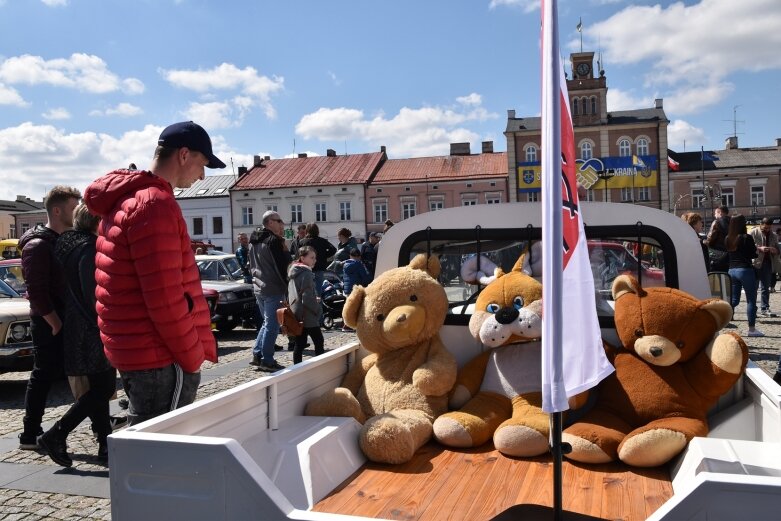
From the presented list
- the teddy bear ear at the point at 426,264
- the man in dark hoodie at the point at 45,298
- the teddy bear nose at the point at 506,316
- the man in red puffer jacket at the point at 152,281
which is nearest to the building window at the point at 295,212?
the man in dark hoodie at the point at 45,298

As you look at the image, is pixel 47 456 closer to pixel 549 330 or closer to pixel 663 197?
pixel 549 330

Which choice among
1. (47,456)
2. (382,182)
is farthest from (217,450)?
(382,182)

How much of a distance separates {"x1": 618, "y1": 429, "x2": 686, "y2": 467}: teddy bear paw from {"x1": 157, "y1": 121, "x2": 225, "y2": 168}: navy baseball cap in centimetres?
243

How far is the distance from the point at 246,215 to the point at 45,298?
53.1m

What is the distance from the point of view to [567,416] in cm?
344

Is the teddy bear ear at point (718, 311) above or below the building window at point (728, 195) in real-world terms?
below

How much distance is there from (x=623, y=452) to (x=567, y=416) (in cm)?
45

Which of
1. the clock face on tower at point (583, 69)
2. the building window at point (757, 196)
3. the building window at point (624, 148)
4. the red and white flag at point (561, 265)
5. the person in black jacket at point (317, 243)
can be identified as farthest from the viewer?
the clock face on tower at point (583, 69)

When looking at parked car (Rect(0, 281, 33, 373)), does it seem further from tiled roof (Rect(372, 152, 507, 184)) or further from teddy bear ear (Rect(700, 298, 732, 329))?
tiled roof (Rect(372, 152, 507, 184))

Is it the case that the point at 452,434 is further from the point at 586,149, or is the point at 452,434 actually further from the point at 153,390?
the point at 586,149

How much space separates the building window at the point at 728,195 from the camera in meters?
51.3

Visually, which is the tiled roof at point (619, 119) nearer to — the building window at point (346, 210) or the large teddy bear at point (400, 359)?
the building window at point (346, 210)

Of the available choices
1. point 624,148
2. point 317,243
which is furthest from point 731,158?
point 317,243

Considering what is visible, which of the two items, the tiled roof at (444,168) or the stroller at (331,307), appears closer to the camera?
the stroller at (331,307)
